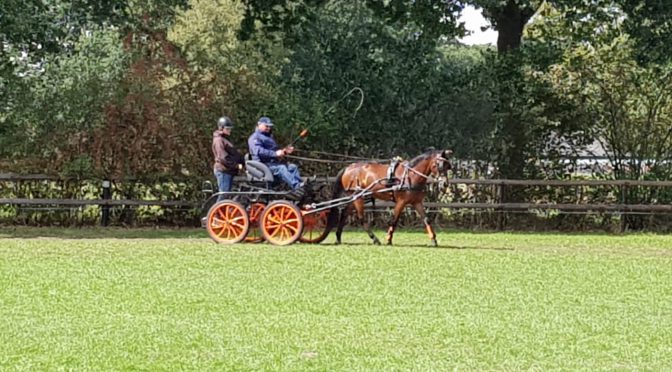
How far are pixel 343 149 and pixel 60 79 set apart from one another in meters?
6.19

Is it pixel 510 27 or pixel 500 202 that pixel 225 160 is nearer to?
pixel 500 202

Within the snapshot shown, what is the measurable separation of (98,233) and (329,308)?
11362mm

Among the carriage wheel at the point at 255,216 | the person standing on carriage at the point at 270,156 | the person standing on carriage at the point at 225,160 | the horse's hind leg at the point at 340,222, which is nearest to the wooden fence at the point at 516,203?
the person standing on carriage at the point at 225,160

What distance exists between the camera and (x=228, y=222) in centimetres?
1739

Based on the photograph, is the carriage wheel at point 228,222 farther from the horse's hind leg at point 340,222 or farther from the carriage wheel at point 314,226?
the horse's hind leg at point 340,222

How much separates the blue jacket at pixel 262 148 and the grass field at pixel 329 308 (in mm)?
1451

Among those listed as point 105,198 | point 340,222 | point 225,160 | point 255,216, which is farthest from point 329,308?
point 105,198

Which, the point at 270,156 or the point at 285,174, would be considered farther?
the point at 285,174

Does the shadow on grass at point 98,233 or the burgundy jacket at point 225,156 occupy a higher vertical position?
the burgundy jacket at point 225,156

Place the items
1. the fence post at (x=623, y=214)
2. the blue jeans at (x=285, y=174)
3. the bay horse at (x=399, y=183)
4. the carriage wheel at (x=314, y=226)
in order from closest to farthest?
the blue jeans at (x=285, y=174) → the bay horse at (x=399, y=183) → the carriage wheel at (x=314, y=226) → the fence post at (x=623, y=214)

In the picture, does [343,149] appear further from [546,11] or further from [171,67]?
[546,11]

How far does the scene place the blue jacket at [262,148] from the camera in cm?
1705

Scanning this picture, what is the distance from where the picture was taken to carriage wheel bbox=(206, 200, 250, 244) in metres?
17.2

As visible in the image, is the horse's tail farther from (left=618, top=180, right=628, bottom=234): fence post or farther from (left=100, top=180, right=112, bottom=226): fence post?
(left=618, top=180, right=628, bottom=234): fence post
